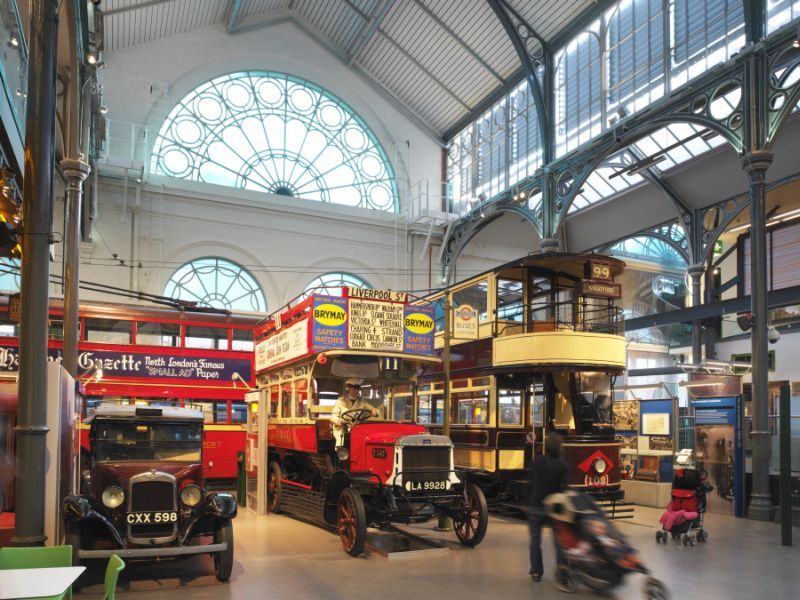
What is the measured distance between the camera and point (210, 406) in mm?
16938

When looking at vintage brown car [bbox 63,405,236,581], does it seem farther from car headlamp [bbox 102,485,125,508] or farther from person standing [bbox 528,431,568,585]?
person standing [bbox 528,431,568,585]

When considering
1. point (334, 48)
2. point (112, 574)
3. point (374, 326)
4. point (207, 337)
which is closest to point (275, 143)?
point (334, 48)

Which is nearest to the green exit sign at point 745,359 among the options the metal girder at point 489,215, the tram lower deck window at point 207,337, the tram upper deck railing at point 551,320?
the metal girder at point 489,215

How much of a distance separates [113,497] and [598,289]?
8.77 m

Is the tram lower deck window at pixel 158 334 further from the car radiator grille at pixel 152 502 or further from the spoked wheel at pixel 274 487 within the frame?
the car radiator grille at pixel 152 502

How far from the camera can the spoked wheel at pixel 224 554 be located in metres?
8.05

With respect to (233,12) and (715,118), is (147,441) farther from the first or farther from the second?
(233,12)

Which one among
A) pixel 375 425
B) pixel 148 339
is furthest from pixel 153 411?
pixel 148 339

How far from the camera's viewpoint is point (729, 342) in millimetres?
22328

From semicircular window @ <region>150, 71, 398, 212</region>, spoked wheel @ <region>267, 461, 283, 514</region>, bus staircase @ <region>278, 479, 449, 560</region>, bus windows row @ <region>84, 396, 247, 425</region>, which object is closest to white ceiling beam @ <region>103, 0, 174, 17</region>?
semicircular window @ <region>150, 71, 398, 212</region>

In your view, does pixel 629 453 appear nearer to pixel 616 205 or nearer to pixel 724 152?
pixel 724 152

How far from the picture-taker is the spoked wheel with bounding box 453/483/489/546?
10.1 meters

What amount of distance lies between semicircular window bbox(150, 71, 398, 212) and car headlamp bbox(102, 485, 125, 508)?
728 inches

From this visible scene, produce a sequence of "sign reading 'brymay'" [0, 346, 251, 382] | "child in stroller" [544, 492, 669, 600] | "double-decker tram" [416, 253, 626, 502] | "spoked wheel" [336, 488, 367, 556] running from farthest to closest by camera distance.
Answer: "sign reading 'brymay'" [0, 346, 251, 382], "double-decker tram" [416, 253, 626, 502], "spoked wheel" [336, 488, 367, 556], "child in stroller" [544, 492, 669, 600]
